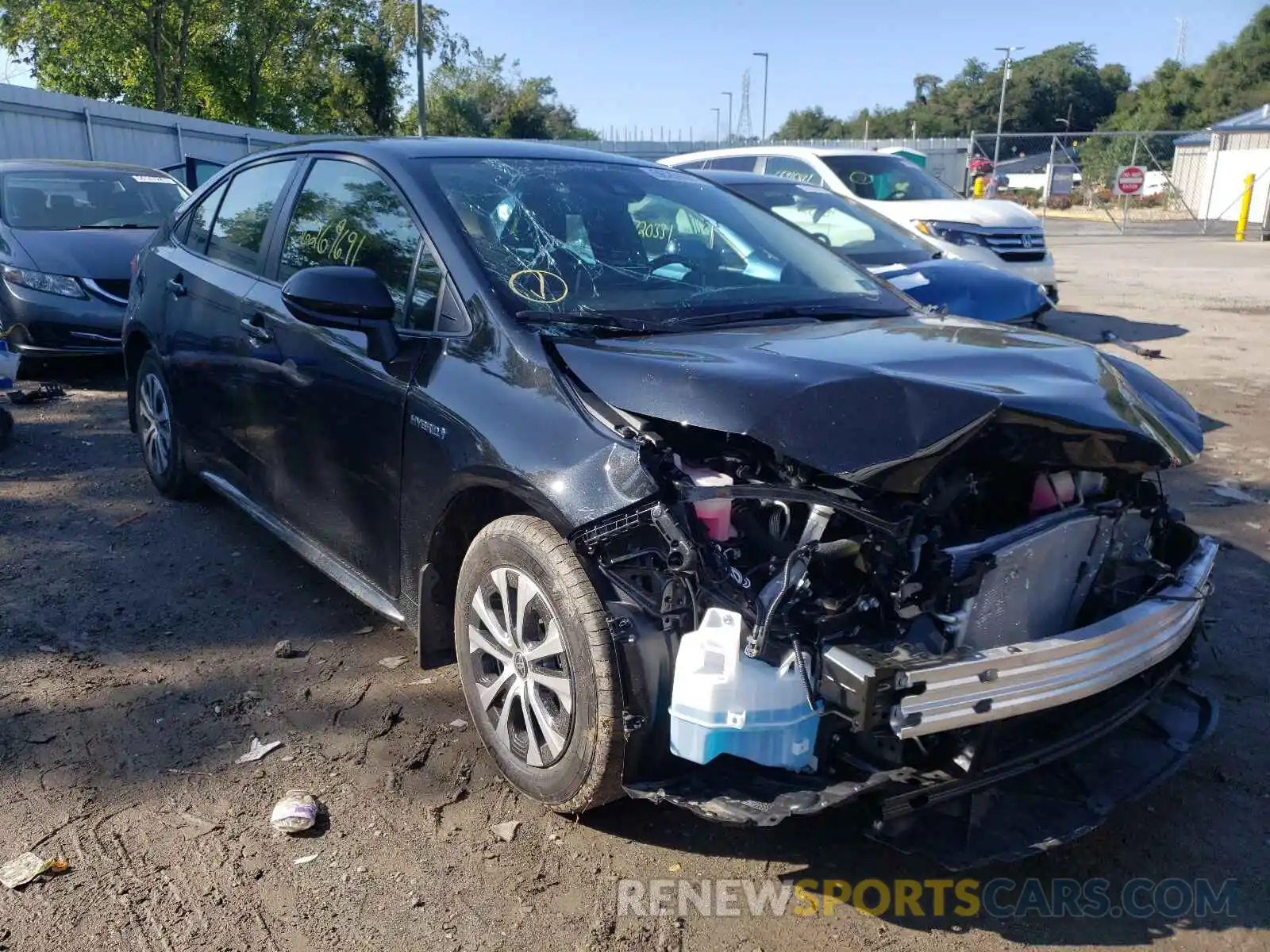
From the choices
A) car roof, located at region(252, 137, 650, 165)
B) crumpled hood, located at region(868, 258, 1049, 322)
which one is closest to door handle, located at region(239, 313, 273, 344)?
car roof, located at region(252, 137, 650, 165)

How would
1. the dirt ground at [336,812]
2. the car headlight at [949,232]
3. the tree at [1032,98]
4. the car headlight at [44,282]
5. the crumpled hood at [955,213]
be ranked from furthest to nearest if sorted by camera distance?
the tree at [1032,98] → the crumpled hood at [955,213] → the car headlight at [949,232] → the car headlight at [44,282] → the dirt ground at [336,812]

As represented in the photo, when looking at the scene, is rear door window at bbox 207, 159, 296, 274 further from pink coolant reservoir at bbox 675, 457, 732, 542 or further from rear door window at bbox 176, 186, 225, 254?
pink coolant reservoir at bbox 675, 457, 732, 542

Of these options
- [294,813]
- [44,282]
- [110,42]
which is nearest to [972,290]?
[294,813]

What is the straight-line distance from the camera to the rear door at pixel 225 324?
13.1 feet

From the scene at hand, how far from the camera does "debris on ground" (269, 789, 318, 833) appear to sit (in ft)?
8.92

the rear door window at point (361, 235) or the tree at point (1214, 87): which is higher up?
the tree at point (1214, 87)

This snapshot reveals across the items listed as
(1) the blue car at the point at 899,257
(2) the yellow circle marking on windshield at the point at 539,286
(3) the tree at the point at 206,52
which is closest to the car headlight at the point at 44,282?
(1) the blue car at the point at 899,257

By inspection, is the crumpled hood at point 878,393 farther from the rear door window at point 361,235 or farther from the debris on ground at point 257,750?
the debris on ground at point 257,750

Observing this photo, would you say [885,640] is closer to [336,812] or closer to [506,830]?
[506,830]

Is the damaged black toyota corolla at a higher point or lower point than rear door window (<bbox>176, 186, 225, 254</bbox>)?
lower

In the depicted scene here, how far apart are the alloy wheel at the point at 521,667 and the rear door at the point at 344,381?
0.50 meters

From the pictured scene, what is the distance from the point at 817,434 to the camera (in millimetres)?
2260

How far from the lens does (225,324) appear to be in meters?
4.11

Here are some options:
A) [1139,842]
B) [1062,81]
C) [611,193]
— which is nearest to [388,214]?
[611,193]
